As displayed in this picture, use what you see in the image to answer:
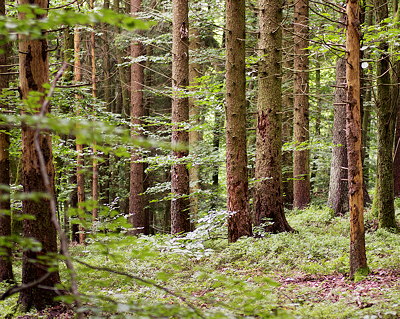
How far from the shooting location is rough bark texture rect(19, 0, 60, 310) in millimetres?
5078

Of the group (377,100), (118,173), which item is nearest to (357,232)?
(377,100)

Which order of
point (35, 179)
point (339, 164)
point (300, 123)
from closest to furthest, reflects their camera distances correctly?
1. point (35, 179)
2. point (339, 164)
3. point (300, 123)

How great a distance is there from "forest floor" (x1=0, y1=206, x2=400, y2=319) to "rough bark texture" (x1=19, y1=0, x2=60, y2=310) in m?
0.32

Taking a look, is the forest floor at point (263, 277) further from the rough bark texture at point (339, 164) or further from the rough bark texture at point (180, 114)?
the rough bark texture at point (339, 164)

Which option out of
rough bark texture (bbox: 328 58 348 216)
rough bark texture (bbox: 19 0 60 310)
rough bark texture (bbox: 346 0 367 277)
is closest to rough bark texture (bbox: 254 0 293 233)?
rough bark texture (bbox: 346 0 367 277)

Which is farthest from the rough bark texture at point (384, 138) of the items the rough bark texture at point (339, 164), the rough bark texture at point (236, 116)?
the rough bark texture at point (339, 164)

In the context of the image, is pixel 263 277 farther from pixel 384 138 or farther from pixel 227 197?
pixel 384 138

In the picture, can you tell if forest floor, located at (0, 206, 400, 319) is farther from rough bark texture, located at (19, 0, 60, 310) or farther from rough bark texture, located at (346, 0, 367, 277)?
rough bark texture, located at (346, 0, 367, 277)

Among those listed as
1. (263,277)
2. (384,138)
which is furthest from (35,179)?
(384,138)

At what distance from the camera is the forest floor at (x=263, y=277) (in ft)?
14.1

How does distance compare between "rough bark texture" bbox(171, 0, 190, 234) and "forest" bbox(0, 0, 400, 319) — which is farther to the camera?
"rough bark texture" bbox(171, 0, 190, 234)

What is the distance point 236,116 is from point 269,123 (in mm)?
1158

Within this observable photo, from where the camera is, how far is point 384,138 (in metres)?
8.89

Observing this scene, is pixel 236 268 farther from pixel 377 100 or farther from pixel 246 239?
pixel 377 100
